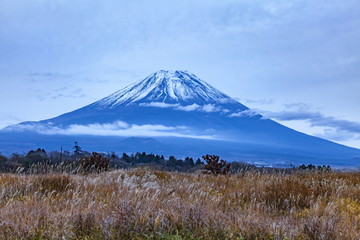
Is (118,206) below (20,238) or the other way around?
the other way around

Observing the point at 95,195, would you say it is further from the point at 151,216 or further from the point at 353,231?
the point at 353,231

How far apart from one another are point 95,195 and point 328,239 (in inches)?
158

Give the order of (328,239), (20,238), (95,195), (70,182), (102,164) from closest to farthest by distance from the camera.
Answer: (20,238)
(328,239)
(95,195)
(70,182)
(102,164)

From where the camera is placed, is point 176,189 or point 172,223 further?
point 176,189

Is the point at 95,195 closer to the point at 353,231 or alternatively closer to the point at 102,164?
the point at 353,231

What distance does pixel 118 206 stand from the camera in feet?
19.0

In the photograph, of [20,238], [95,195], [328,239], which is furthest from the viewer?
[95,195]

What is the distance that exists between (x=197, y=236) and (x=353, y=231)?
2.16m

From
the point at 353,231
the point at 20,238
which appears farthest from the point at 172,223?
the point at 353,231

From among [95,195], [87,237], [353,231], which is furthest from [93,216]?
[353,231]

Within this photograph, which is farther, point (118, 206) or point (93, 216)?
point (118, 206)

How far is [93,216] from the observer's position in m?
5.42

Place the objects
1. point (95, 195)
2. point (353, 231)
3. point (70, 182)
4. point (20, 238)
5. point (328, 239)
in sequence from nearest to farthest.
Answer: point (20, 238) → point (328, 239) → point (353, 231) → point (95, 195) → point (70, 182)

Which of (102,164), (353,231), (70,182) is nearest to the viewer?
(353,231)
